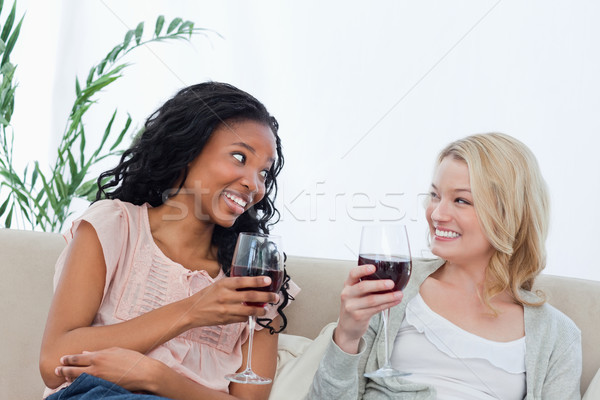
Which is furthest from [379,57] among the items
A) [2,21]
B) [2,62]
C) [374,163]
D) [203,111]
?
[2,21]

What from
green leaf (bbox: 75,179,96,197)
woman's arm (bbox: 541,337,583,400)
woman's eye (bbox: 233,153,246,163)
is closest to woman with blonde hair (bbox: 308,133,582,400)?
woman's arm (bbox: 541,337,583,400)

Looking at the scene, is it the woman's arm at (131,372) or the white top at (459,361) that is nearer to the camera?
the woman's arm at (131,372)

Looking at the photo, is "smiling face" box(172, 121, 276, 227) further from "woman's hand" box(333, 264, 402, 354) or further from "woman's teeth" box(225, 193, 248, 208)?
"woman's hand" box(333, 264, 402, 354)

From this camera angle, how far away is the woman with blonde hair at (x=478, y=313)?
1.58 m

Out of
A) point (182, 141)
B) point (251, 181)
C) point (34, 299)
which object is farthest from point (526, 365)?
point (34, 299)

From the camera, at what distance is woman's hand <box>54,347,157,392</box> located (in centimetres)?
138

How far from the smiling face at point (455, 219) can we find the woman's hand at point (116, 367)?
0.79 meters

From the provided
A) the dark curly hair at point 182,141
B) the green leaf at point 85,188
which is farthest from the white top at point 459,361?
the green leaf at point 85,188

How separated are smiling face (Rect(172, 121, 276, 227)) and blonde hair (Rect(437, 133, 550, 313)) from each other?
0.52 meters

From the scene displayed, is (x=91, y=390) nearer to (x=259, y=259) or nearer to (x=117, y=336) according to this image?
(x=117, y=336)

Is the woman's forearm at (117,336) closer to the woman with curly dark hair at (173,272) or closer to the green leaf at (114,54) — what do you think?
the woman with curly dark hair at (173,272)

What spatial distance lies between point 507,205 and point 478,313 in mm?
306

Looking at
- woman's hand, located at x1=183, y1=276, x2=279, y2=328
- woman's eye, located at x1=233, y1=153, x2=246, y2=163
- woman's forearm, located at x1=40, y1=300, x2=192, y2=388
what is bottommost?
woman's forearm, located at x1=40, y1=300, x2=192, y2=388

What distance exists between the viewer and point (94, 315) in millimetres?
1541
